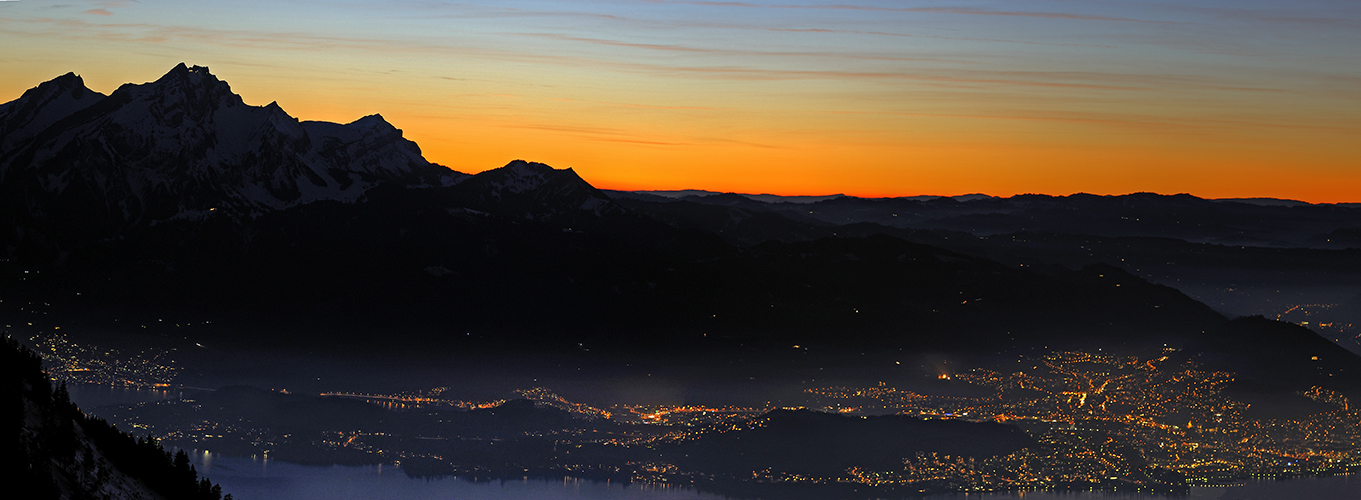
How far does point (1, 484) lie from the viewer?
3975 centimetres

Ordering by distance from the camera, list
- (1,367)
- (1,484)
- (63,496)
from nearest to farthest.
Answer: (1,484)
(63,496)
(1,367)

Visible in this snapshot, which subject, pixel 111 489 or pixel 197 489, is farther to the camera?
pixel 197 489

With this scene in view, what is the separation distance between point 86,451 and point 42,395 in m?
2.66

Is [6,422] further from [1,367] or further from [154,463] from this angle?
[154,463]

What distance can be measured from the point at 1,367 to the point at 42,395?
77.2 inches

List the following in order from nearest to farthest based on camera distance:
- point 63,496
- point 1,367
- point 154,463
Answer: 1. point 63,496
2. point 1,367
3. point 154,463

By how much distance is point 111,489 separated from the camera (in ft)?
158

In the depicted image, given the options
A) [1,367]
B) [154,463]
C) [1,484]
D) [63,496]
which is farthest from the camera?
[154,463]

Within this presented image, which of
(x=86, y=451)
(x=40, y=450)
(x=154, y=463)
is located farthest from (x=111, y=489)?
(x=154, y=463)

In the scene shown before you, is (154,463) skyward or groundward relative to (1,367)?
groundward

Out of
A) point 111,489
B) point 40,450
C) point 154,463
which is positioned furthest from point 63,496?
point 154,463

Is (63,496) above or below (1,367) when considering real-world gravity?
below

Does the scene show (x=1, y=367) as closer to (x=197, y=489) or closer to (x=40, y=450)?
(x=40, y=450)

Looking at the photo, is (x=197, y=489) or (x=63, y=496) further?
(x=197, y=489)
